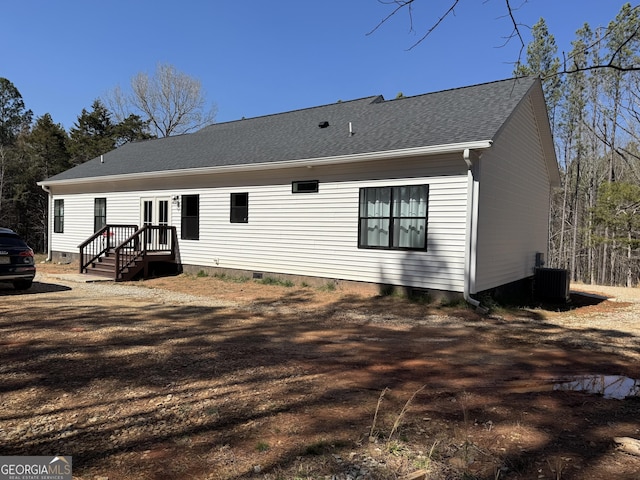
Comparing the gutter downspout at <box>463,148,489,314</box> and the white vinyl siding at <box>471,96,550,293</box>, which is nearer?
the gutter downspout at <box>463,148,489,314</box>

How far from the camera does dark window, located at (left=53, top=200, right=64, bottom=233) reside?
18.1 meters

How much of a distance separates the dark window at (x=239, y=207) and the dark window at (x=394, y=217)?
389cm

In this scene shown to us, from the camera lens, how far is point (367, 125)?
12.3 meters

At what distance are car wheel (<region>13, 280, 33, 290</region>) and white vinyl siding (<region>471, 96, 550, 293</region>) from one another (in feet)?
34.2

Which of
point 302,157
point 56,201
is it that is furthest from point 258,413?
point 56,201

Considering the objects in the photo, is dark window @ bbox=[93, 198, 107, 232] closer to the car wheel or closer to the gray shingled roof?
the gray shingled roof

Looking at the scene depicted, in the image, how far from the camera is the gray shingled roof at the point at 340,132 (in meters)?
9.88

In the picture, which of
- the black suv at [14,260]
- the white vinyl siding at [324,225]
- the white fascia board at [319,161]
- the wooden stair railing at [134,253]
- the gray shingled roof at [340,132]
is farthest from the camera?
the wooden stair railing at [134,253]

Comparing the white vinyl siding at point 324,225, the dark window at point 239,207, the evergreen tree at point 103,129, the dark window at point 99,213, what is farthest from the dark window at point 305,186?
the evergreen tree at point 103,129

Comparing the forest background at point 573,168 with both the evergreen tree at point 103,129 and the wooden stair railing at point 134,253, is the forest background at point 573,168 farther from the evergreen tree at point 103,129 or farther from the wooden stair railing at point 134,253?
the wooden stair railing at point 134,253

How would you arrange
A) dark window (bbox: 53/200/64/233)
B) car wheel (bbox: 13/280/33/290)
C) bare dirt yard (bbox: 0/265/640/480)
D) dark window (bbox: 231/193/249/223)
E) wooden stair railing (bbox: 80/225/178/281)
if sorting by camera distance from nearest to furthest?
bare dirt yard (bbox: 0/265/640/480) → car wheel (bbox: 13/280/33/290) → dark window (bbox: 231/193/249/223) → wooden stair railing (bbox: 80/225/178/281) → dark window (bbox: 53/200/64/233)

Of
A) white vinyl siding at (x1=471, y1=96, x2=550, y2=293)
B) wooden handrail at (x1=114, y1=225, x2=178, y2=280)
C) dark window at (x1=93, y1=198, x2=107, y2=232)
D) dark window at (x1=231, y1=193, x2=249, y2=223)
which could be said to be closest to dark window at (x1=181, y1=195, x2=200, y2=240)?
wooden handrail at (x1=114, y1=225, x2=178, y2=280)

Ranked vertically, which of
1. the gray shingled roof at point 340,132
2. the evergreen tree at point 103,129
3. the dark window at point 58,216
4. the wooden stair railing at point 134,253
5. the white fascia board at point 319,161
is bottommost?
the wooden stair railing at point 134,253

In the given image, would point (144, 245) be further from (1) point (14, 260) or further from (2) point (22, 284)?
(1) point (14, 260)
